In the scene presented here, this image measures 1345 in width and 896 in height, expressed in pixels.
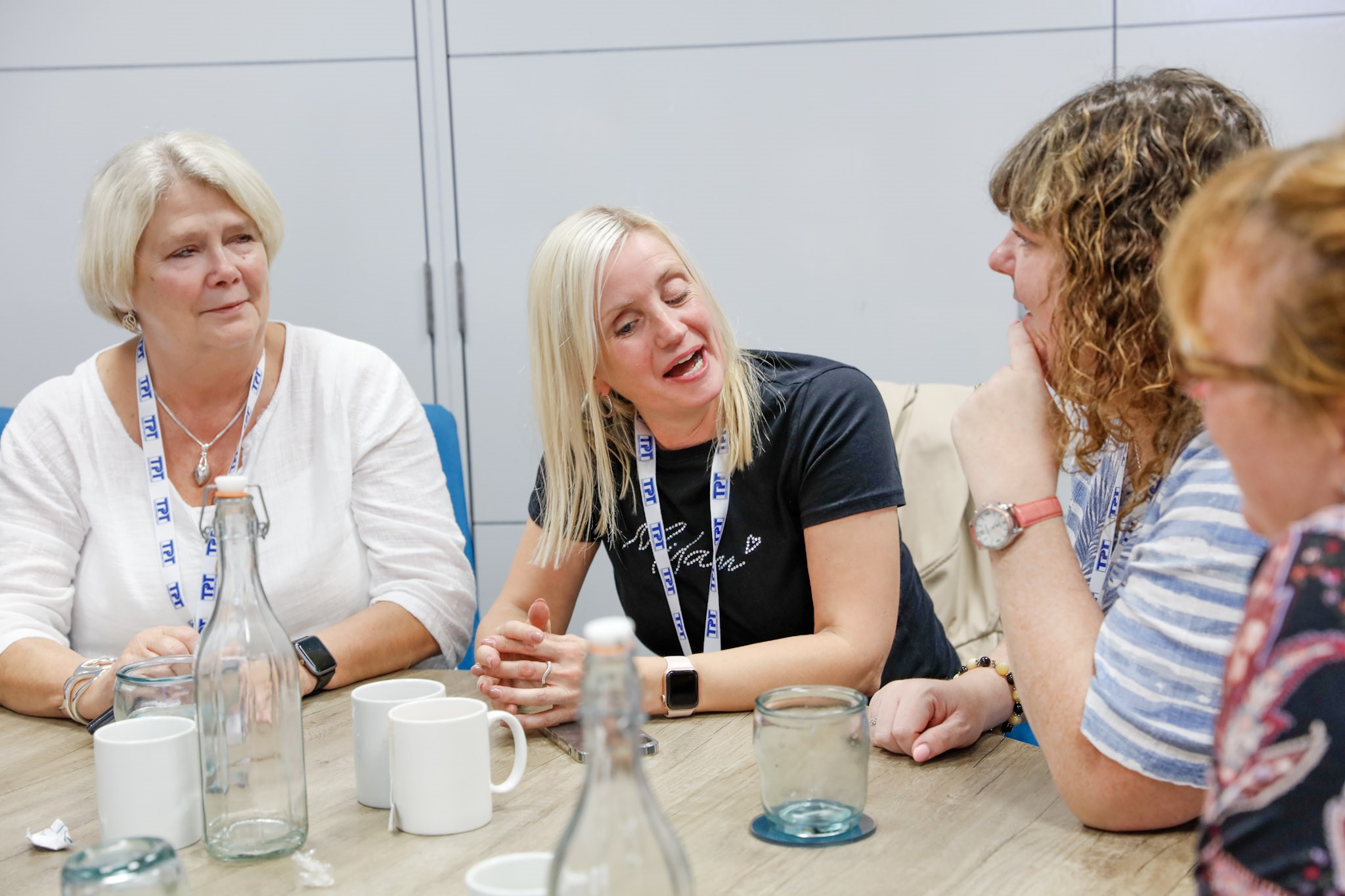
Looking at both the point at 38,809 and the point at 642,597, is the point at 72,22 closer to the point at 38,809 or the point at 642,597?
the point at 642,597

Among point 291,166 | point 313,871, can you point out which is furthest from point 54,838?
point 291,166

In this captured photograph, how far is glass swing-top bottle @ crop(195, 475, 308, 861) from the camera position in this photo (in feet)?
3.42

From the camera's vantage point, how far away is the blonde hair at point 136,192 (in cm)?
198

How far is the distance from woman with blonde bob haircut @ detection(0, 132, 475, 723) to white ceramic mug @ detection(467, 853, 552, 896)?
1.03 metres

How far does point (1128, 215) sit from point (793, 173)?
72.8 inches

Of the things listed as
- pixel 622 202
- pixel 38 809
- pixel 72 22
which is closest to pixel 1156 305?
pixel 38 809

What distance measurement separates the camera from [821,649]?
Answer: 1570 millimetres

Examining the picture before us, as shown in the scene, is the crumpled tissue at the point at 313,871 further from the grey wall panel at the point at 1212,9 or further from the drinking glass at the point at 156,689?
the grey wall panel at the point at 1212,9

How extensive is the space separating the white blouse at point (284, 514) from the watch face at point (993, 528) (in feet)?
3.31

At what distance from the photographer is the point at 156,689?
4.03 ft

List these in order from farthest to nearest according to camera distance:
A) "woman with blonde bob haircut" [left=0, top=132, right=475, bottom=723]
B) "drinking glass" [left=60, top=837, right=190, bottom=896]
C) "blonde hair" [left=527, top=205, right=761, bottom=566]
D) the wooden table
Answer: "woman with blonde bob haircut" [left=0, top=132, right=475, bottom=723] < "blonde hair" [left=527, top=205, right=761, bottom=566] < the wooden table < "drinking glass" [left=60, top=837, right=190, bottom=896]

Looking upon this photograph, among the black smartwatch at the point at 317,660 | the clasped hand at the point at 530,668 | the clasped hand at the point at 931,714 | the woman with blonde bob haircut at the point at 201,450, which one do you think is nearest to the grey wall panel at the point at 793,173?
the woman with blonde bob haircut at the point at 201,450

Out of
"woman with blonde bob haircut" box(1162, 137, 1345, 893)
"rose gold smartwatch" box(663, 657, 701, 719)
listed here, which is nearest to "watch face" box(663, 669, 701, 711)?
"rose gold smartwatch" box(663, 657, 701, 719)

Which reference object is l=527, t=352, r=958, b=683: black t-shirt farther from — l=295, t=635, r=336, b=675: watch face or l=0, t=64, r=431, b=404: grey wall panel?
l=0, t=64, r=431, b=404: grey wall panel
